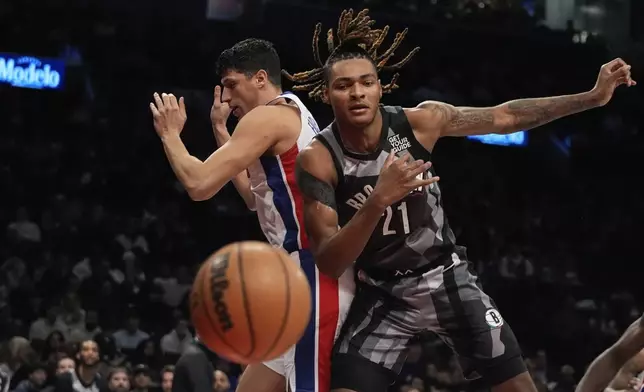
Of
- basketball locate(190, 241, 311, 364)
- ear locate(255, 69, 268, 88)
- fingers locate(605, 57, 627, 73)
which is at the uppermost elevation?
fingers locate(605, 57, 627, 73)

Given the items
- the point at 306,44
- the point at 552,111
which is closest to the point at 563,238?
the point at 306,44

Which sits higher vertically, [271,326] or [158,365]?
[271,326]

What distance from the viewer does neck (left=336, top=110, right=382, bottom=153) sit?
379 centimetres

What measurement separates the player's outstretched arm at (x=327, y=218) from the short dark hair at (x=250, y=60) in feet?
1.98

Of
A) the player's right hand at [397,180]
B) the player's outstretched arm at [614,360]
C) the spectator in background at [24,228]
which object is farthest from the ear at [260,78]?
the spectator in background at [24,228]

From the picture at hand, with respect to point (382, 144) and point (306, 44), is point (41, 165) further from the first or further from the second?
point (382, 144)

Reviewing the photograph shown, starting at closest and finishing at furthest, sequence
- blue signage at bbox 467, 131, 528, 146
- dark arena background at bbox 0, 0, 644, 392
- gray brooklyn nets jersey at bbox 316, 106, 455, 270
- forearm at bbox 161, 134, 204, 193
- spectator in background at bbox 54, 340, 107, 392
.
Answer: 1. forearm at bbox 161, 134, 204, 193
2. gray brooklyn nets jersey at bbox 316, 106, 455, 270
3. spectator in background at bbox 54, 340, 107, 392
4. dark arena background at bbox 0, 0, 644, 392
5. blue signage at bbox 467, 131, 528, 146

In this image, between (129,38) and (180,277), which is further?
(129,38)

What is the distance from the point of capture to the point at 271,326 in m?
3.33

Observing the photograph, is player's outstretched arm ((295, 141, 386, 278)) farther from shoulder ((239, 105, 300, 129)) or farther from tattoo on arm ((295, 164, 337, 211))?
shoulder ((239, 105, 300, 129))

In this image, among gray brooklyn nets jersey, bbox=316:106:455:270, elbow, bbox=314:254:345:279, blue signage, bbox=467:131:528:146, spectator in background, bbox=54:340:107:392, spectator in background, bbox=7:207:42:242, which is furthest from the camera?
blue signage, bbox=467:131:528:146

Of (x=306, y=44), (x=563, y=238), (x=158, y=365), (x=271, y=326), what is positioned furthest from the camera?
(x=563, y=238)

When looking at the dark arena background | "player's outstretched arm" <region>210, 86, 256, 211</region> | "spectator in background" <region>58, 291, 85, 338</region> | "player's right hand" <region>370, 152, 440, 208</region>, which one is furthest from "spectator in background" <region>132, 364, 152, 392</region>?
"player's right hand" <region>370, 152, 440, 208</region>

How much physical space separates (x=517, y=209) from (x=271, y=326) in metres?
12.1
